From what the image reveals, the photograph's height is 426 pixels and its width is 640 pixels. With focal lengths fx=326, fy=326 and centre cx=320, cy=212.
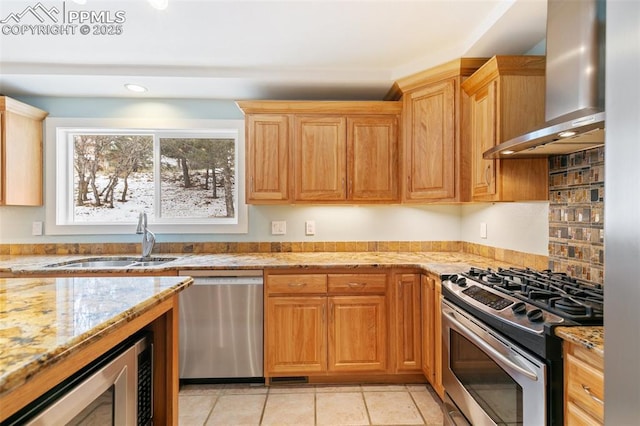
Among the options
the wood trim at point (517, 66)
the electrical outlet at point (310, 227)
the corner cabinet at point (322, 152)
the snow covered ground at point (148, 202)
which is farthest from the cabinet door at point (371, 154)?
the snow covered ground at point (148, 202)

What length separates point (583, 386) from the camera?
1004 mm

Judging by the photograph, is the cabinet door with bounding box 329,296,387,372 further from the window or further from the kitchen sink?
the kitchen sink

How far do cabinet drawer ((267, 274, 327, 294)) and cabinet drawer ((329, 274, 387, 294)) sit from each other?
0.07 meters

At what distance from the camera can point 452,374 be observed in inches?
69.3

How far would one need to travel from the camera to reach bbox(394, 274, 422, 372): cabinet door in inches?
92.6

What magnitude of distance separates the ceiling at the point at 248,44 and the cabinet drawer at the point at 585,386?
175 cm

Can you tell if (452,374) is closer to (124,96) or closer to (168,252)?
(168,252)

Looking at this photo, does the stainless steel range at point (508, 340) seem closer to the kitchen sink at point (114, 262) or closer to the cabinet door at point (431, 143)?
the cabinet door at point (431, 143)

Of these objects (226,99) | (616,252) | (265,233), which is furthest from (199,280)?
(616,252)

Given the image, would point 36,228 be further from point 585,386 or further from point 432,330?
point 585,386

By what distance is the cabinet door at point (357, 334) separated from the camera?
7.74ft

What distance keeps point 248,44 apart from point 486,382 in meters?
2.42

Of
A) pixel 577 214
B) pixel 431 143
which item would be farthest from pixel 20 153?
pixel 577 214

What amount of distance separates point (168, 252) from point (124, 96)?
1455mm
